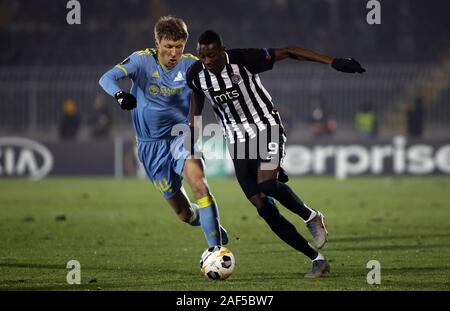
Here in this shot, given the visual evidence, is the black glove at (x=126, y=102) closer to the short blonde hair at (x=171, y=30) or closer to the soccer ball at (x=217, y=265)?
the short blonde hair at (x=171, y=30)

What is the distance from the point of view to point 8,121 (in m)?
24.8

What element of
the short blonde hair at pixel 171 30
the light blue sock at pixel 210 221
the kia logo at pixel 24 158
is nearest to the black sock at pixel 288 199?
the light blue sock at pixel 210 221

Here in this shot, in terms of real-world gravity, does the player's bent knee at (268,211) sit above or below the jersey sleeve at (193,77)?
below

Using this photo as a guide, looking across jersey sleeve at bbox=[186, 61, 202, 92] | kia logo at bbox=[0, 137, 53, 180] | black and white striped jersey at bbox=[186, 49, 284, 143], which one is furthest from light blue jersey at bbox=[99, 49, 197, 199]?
kia logo at bbox=[0, 137, 53, 180]

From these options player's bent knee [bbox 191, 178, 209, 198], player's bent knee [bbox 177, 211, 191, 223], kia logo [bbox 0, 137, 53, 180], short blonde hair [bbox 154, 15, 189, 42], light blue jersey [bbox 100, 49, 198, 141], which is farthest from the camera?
kia logo [bbox 0, 137, 53, 180]

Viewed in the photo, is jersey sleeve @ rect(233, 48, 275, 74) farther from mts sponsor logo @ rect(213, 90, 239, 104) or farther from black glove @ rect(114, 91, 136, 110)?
black glove @ rect(114, 91, 136, 110)

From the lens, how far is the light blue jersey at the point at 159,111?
9445mm

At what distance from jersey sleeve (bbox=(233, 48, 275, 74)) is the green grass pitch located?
185cm

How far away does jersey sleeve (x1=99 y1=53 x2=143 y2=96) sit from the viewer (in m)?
9.04

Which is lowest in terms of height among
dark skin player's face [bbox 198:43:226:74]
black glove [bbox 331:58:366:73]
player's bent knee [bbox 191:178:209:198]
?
player's bent knee [bbox 191:178:209:198]

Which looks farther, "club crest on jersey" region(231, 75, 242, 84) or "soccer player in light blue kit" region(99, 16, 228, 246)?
"soccer player in light blue kit" region(99, 16, 228, 246)

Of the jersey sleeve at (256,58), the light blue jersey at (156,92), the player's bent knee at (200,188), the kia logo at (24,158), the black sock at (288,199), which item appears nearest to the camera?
the black sock at (288,199)
